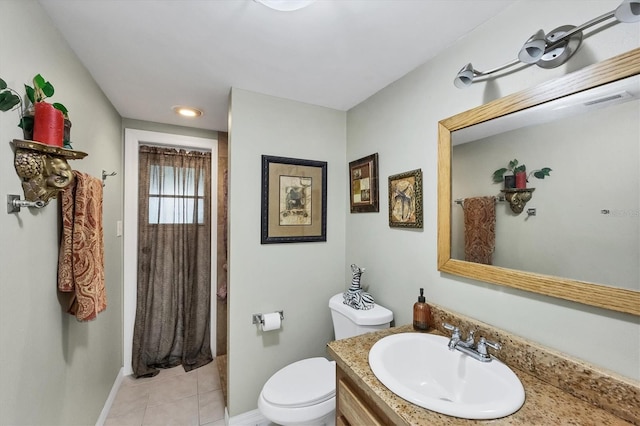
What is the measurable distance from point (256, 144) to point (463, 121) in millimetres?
1253

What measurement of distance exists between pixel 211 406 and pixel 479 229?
223 cm

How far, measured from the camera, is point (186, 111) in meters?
2.17

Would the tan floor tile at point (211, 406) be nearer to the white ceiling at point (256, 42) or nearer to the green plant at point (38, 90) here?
the green plant at point (38, 90)

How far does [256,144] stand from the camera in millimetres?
1829

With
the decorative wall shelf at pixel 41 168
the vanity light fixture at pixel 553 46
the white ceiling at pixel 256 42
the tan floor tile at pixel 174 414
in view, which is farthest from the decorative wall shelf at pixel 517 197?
the tan floor tile at pixel 174 414

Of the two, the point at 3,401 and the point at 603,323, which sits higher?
the point at 603,323

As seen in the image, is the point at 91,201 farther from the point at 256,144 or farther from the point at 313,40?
the point at 313,40

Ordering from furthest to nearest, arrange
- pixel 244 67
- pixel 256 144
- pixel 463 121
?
1. pixel 256 144
2. pixel 244 67
3. pixel 463 121

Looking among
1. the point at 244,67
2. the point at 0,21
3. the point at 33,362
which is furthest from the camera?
the point at 244,67

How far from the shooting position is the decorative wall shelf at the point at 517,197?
1.04 metres

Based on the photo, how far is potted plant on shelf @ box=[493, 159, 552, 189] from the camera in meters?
1.00

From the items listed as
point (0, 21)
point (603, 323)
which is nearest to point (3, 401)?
point (0, 21)

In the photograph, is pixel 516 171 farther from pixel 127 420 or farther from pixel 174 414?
pixel 127 420

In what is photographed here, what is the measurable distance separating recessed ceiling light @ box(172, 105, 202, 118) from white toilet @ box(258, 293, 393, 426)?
1849 millimetres
